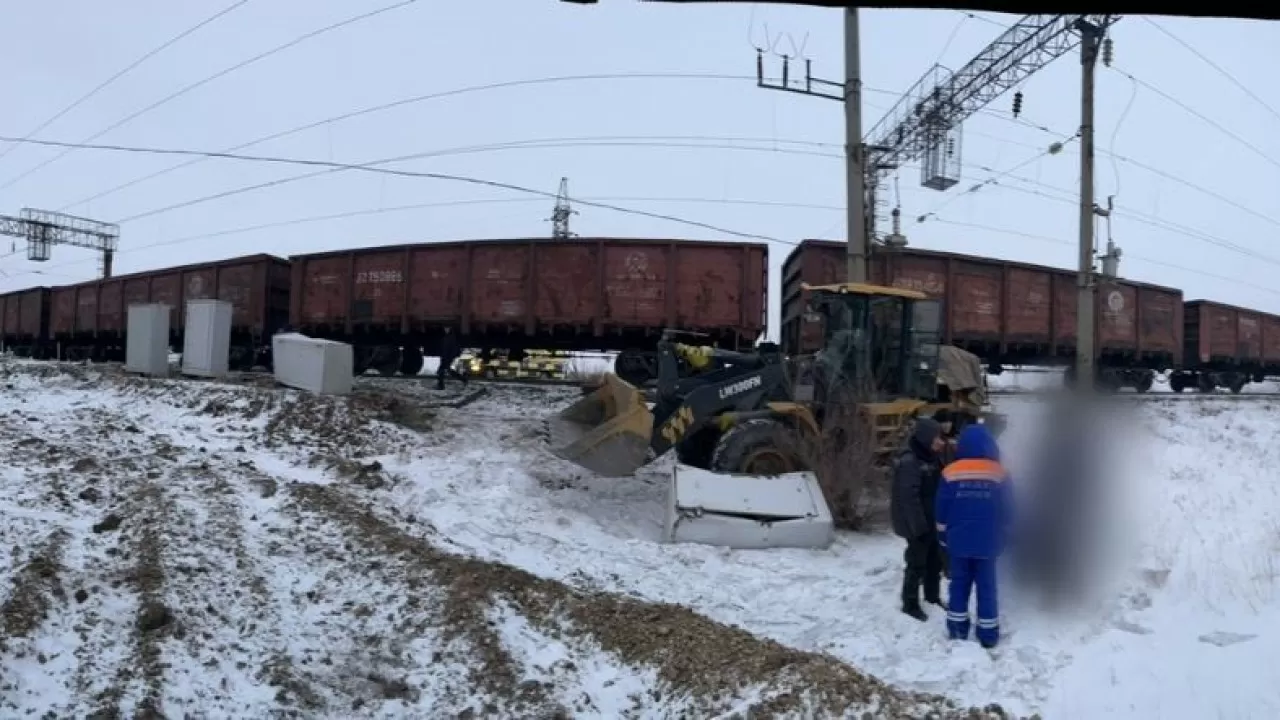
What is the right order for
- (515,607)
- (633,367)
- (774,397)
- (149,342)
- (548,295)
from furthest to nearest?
(548,295), (633,367), (149,342), (774,397), (515,607)

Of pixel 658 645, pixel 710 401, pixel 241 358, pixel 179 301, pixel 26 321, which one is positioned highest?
pixel 179 301

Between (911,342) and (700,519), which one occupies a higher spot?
(911,342)

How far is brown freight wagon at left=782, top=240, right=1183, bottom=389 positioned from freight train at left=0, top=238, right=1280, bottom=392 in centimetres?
4

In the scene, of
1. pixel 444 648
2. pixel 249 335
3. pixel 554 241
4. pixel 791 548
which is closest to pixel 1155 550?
pixel 791 548

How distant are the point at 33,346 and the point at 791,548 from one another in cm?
3129

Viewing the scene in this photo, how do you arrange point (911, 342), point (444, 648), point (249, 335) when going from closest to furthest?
point (444, 648) → point (911, 342) → point (249, 335)

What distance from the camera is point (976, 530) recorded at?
535 centimetres

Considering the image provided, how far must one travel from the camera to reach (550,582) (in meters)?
6.74

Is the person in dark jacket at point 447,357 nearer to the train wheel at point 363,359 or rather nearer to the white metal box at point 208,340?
the train wheel at point 363,359

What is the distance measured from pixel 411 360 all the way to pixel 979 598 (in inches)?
659

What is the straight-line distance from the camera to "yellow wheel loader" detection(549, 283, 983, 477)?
9375mm

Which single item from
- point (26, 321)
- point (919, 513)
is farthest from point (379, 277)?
point (26, 321)

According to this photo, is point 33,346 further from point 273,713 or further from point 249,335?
point 273,713

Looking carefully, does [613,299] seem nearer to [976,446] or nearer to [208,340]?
[208,340]
